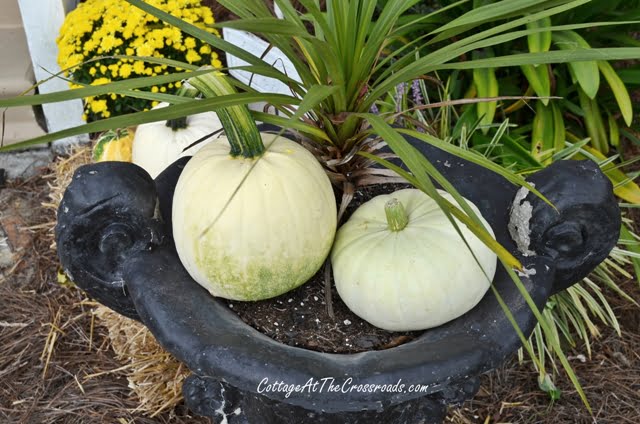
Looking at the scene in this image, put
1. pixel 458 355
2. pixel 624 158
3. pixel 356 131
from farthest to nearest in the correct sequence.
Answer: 1. pixel 624 158
2. pixel 356 131
3. pixel 458 355

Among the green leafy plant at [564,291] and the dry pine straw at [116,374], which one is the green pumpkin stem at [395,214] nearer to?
the green leafy plant at [564,291]

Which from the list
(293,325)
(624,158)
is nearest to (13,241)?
(293,325)

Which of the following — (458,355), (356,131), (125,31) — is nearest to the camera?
(458,355)

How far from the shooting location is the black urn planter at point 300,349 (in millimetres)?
976

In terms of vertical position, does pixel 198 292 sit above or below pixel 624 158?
above

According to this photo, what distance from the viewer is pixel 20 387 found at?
2023 mm

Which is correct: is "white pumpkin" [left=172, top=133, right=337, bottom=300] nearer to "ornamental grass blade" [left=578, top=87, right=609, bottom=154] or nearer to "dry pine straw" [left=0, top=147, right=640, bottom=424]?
"dry pine straw" [left=0, top=147, right=640, bottom=424]

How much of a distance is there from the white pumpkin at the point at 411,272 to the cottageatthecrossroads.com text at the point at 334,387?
133 mm

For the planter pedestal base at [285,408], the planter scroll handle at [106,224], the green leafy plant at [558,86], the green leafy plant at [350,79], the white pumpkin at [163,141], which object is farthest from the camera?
the green leafy plant at [558,86]

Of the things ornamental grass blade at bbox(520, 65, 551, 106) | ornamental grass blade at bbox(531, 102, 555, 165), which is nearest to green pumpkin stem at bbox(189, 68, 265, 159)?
ornamental grass blade at bbox(520, 65, 551, 106)

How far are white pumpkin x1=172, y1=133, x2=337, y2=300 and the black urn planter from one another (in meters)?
0.08

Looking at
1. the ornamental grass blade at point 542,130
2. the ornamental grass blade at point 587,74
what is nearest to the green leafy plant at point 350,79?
the ornamental grass blade at point 587,74

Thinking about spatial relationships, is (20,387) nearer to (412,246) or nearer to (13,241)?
(13,241)

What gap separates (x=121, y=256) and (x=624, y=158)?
2057 mm
